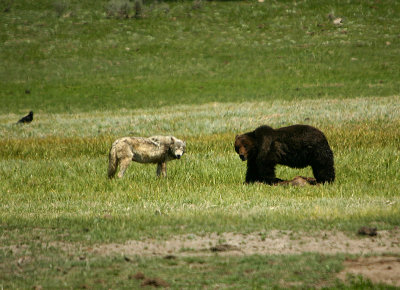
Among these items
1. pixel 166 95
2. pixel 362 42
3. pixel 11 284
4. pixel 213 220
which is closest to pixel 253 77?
pixel 166 95

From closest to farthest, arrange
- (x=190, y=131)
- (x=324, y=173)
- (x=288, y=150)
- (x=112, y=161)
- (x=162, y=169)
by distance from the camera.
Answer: (x=288, y=150) → (x=324, y=173) → (x=112, y=161) → (x=162, y=169) → (x=190, y=131)

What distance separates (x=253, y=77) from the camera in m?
45.6

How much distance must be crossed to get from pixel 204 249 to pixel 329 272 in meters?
1.65

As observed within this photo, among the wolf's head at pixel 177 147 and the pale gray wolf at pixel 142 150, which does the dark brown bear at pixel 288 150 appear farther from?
the pale gray wolf at pixel 142 150

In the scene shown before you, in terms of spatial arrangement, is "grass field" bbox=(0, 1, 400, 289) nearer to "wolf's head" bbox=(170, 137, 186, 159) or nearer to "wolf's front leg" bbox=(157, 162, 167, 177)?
"wolf's front leg" bbox=(157, 162, 167, 177)

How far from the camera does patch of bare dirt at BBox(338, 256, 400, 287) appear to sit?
6199mm

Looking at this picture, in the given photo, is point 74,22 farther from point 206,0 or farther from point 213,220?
point 213,220

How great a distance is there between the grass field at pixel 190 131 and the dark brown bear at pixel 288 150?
482 mm

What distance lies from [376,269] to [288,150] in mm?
5592

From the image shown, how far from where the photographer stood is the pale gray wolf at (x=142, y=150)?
502 inches

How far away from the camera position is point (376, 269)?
21.2 feet

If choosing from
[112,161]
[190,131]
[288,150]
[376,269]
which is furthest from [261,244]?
[190,131]

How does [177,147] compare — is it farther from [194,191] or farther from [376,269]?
[376,269]

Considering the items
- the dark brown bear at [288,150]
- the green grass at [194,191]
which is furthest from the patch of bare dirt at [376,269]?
the dark brown bear at [288,150]
